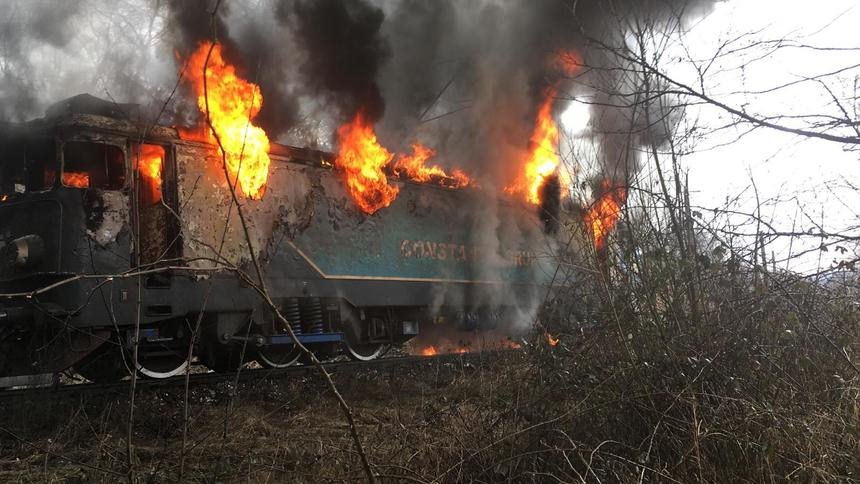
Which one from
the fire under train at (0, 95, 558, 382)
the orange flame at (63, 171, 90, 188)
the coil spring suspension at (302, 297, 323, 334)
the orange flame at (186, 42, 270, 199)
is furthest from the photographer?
the coil spring suspension at (302, 297, 323, 334)

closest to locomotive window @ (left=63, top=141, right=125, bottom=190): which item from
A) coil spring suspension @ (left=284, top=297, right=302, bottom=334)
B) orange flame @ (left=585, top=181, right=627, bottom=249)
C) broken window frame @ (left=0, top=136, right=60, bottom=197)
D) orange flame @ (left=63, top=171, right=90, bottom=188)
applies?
orange flame @ (left=63, top=171, right=90, bottom=188)

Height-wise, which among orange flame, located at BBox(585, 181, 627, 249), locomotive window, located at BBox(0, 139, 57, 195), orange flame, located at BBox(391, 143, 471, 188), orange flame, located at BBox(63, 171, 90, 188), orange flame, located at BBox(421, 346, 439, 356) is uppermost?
orange flame, located at BBox(391, 143, 471, 188)

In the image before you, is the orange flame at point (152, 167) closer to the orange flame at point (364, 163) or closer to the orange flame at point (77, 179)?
the orange flame at point (77, 179)

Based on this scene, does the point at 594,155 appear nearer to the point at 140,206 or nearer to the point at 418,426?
the point at 418,426

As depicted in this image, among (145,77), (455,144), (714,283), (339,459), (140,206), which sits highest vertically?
(145,77)

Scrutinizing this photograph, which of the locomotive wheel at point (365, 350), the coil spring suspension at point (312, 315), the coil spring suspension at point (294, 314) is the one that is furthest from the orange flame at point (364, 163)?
the locomotive wheel at point (365, 350)

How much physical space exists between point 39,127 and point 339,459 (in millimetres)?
5873

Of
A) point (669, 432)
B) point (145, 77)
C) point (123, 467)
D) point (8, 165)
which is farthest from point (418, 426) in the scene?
point (145, 77)

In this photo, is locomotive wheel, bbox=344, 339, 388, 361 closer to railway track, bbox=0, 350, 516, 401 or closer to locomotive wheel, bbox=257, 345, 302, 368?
railway track, bbox=0, 350, 516, 401

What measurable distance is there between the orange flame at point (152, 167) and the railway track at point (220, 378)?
2302 millimetres

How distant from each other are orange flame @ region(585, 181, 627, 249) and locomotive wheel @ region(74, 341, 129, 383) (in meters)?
5.81

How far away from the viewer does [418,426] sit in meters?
4.56

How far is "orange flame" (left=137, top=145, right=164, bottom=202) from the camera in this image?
293 inches

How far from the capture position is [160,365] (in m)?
7.87
